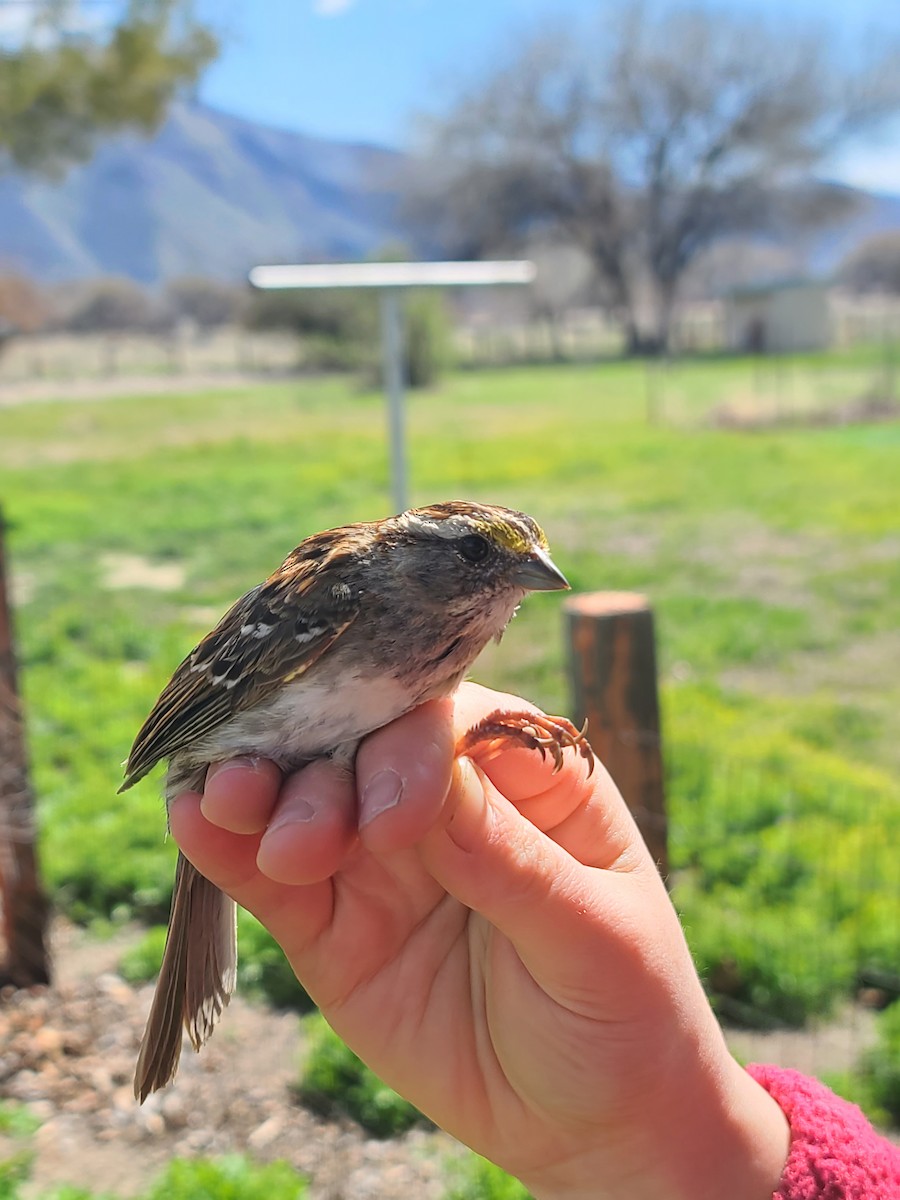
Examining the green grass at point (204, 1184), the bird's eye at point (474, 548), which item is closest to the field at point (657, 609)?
the green grass at point (204, 1184)

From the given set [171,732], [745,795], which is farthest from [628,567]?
[171,732]

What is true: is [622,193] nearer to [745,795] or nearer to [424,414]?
[424,414]

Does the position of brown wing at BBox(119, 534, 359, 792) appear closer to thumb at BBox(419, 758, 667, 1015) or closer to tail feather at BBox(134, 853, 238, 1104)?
tail feather at BBox(134, 853, 238, 1104)

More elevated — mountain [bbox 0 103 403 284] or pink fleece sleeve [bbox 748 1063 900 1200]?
mountain [bbox 0 103 403 284]

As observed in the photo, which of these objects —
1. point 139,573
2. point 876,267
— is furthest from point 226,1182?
point 876,267

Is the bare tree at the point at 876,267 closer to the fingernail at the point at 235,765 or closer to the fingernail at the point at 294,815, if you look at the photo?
the fingernail at the point at 235,765

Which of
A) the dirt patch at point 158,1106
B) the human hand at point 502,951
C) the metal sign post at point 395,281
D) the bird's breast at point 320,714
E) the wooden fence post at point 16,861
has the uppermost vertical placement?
the metal sign post at point 395,281

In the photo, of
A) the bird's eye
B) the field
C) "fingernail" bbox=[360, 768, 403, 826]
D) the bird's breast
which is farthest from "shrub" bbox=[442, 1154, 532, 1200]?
the bird's eye
